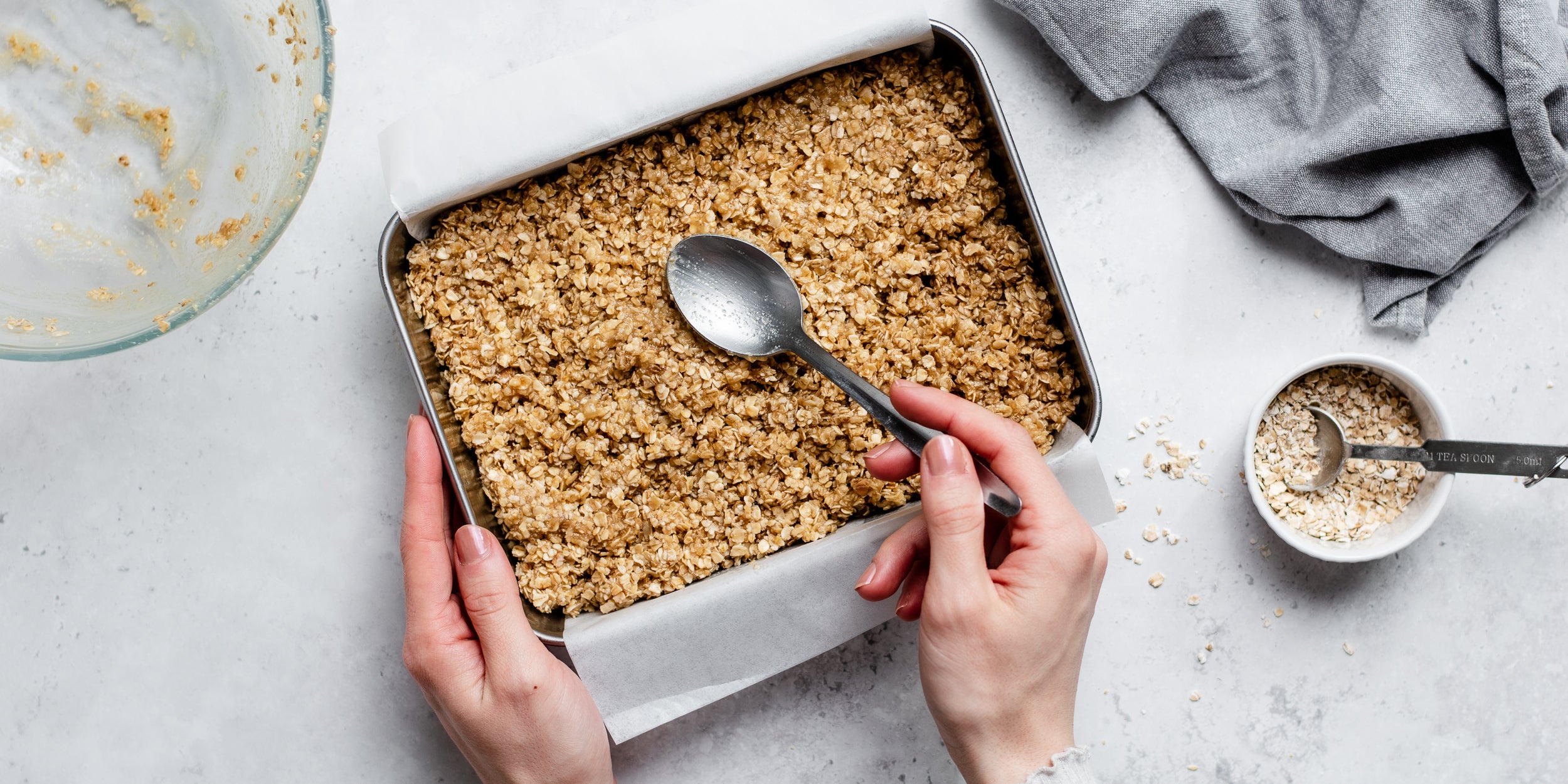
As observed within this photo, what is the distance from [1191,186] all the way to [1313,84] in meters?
0.23

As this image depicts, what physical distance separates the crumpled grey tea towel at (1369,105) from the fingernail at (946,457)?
639mm

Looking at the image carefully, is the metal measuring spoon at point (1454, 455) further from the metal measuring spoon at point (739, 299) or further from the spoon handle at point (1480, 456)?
the metal measuring spoon at point (739, 299)

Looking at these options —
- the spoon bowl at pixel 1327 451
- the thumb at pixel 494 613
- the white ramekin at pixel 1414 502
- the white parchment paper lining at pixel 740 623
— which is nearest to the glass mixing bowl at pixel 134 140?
the thumb at pixel 494 613

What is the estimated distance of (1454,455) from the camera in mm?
1227

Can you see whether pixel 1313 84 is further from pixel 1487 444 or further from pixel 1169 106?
pixel 1487 444

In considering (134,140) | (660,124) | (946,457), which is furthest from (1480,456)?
(134,140)

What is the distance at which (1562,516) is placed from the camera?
1415 millimetres

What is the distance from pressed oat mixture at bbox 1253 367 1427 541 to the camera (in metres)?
1.31

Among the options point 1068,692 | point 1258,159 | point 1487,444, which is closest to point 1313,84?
point 1258,159

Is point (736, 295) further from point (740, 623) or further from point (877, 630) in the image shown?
point (877, 630)

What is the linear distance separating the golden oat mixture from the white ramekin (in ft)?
1.00

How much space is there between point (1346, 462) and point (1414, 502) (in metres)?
0.11

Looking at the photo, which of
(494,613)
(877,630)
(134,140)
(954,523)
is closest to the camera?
(954,523)

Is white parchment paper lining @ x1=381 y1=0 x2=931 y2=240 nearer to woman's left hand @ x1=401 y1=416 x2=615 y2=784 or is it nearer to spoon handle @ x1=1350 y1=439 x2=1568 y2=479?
woman's left hand @ x1=401 y1=416 x2=615 y2=784
